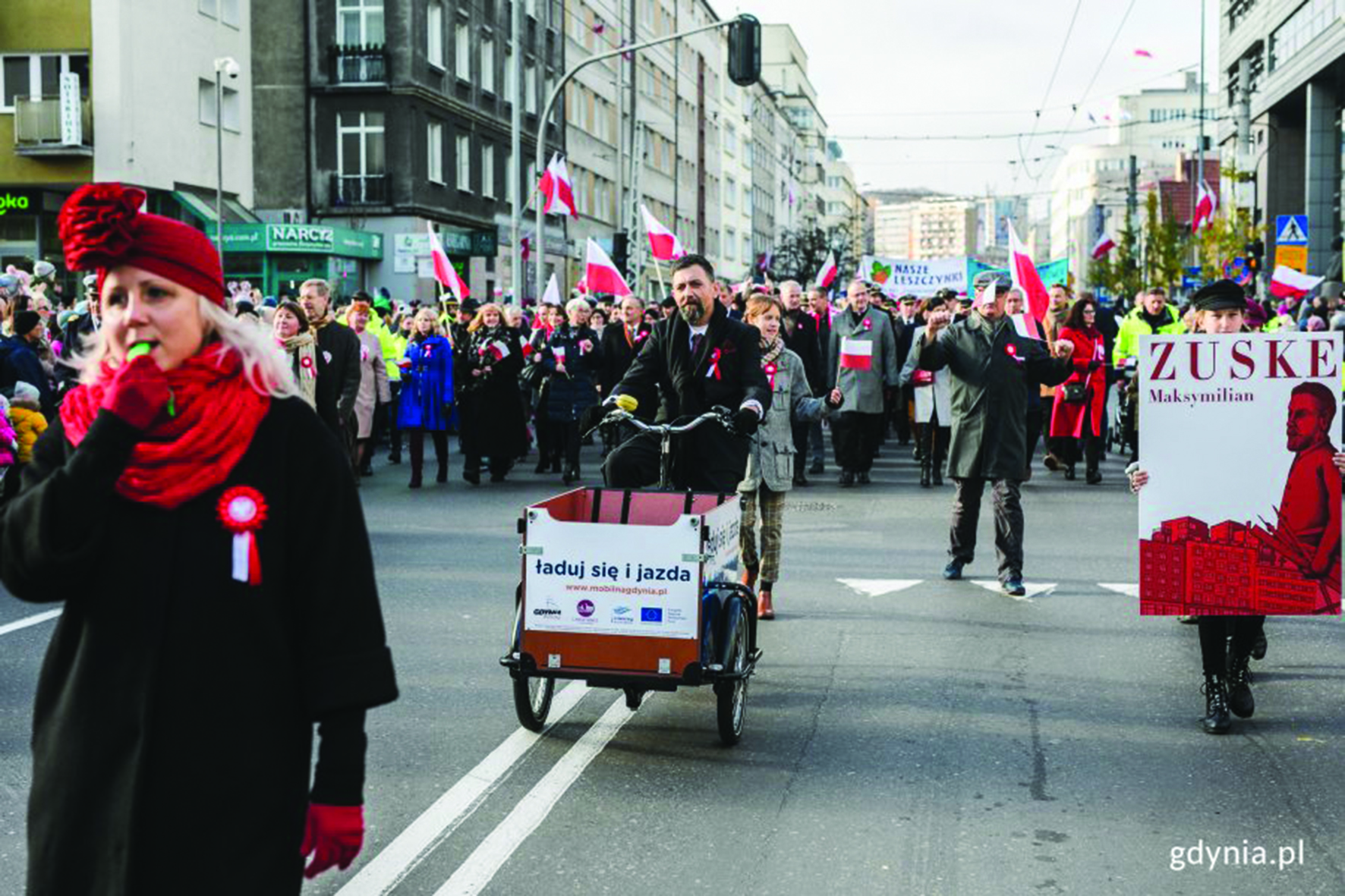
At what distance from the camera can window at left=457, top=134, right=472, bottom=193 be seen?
4738cm

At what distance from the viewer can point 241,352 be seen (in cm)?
298

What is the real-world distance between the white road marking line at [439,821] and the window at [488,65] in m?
44.5

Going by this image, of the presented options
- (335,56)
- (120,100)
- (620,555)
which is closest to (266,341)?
(620,555)

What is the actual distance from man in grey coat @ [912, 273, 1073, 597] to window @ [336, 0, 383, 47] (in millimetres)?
34633

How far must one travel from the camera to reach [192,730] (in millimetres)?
2867

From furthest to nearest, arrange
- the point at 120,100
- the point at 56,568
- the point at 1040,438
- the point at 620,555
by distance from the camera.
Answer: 1. the point at 120,100
2. the point at 1040,438
3. the point at 620,555
4. the point at 56,568

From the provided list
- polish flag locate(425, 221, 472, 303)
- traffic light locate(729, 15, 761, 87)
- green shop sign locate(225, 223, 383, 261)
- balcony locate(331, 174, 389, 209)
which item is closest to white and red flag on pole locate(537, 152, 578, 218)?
green shop sign locate(225, 223, 383, 261)

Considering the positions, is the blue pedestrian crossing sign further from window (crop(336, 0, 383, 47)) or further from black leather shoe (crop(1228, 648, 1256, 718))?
window (crop(336, 0, 383, 47))

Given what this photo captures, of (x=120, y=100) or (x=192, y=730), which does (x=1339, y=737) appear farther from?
(x=120, y=100)

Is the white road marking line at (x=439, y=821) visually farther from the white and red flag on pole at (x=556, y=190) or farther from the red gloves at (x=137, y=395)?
the white and red flag on pole at (x=556, y=190)

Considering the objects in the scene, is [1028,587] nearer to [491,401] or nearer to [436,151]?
[491,401]

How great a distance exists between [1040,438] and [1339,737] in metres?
16.6

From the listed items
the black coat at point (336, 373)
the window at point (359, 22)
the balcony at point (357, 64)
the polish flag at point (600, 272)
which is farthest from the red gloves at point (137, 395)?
the window at point (359, 22)

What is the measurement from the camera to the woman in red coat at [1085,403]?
17688mm
